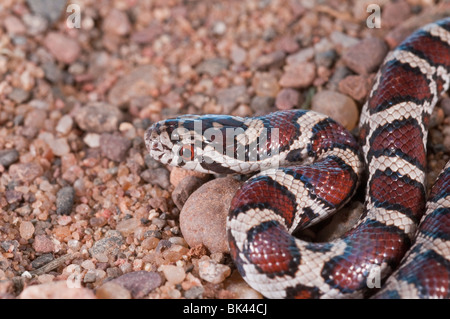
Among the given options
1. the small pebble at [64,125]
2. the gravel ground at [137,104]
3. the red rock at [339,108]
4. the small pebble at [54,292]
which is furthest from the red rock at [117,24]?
the small pebble at [54,292]

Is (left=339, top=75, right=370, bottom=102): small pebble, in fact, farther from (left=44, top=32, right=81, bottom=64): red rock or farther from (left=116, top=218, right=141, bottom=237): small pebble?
(left=44, top=32, right=81, bottom=64): red rock

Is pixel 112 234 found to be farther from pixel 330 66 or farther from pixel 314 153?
pixel 330 66

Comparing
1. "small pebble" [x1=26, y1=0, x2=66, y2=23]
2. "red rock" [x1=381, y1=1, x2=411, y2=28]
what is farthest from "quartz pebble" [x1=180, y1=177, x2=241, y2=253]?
"small pebble" [x1=26, y1=0, x2=66, y2=23]

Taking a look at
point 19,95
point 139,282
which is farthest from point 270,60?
point 139,282

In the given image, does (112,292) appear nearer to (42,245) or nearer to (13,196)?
(42,245)

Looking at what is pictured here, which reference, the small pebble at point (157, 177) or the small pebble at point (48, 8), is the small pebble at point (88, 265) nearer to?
the small pebble at point (157, 177)
